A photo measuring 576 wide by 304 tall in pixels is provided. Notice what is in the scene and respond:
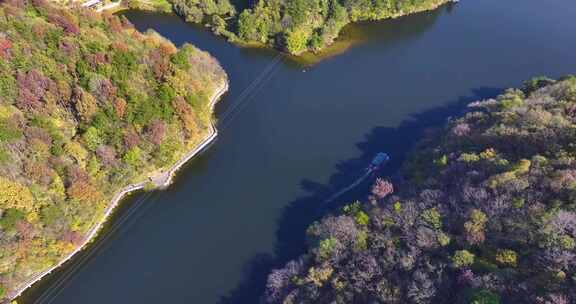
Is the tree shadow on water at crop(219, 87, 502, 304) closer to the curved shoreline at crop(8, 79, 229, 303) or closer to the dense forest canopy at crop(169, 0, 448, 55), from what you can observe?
the curved shoreline at crop(8, 79, 229, 303)

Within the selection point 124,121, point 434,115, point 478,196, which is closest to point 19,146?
point 124,121

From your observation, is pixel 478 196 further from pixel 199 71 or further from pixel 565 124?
pixel 199 71

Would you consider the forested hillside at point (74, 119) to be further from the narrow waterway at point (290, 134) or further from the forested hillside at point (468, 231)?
the forested hillside at point (468, 231)

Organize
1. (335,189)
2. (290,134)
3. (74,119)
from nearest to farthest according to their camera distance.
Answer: (74,119) → (335,189) → (290,134)

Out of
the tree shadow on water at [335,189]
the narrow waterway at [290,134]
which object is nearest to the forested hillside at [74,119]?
the narrow waterway at [290,134]

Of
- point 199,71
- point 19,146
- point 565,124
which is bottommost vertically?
point 19,146

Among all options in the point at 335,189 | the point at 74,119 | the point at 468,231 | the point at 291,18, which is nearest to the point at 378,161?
the point at 335,189

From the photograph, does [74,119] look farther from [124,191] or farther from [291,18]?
[291,18]

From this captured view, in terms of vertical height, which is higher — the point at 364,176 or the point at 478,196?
the point at 478,196
